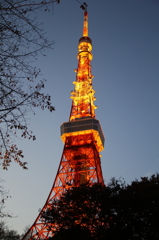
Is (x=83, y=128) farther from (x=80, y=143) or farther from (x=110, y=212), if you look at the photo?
(x=110, y=212)

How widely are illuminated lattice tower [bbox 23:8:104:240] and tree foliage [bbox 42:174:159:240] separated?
7.77m

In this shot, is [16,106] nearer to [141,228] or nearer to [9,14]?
[9,14]

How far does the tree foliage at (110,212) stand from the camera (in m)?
11.1

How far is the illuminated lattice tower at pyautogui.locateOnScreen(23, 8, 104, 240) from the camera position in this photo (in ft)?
78.2

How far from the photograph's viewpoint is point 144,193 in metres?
12.4

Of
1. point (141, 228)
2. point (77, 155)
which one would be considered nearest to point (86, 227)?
point (141, 228)

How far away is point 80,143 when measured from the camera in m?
28.1

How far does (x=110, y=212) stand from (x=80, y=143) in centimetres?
1620

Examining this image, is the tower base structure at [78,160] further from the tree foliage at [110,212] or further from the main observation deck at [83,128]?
the tree foliage at [110,212]

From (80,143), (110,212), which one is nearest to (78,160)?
(80,143)

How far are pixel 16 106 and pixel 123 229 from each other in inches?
370

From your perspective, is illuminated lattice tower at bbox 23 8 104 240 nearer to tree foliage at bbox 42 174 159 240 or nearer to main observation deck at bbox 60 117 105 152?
main observation deck at bbox 60 117 105 152

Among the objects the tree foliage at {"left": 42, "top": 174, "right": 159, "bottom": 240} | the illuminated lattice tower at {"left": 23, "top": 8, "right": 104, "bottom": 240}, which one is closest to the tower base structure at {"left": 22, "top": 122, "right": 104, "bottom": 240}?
the illuminated lattice tower at {"left": 23, "top": 8, "right": 104, "bottom": 240}

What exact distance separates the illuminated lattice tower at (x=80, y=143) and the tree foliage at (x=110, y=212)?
7769 millimetres
